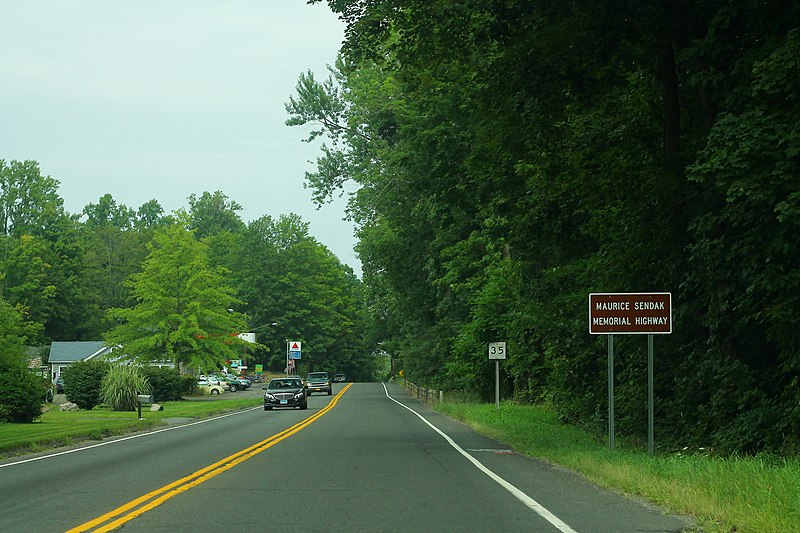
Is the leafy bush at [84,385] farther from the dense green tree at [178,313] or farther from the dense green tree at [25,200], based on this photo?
the dense green tree at [25,200]

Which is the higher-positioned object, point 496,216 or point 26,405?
point 496,216

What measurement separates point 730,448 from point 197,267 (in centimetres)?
5010

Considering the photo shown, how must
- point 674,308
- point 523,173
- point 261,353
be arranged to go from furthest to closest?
1. point 261,353
2. point 523,173
3. point 674,308

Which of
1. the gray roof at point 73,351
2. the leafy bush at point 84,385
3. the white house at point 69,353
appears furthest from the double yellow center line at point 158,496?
the white house at point 69,353

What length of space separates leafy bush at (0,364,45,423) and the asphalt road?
11.3 metres

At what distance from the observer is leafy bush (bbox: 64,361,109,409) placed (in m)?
48.1

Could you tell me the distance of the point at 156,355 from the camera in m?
61.2

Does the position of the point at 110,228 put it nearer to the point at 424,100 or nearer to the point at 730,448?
the point at 424,100

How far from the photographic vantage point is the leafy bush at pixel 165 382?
55.8 m

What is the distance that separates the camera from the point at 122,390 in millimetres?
45688

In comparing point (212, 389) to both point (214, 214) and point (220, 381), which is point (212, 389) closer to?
point (220, 381)

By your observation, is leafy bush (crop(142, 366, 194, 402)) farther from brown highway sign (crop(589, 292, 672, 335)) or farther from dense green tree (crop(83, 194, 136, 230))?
dense green tree (crop(83, 194, 136, 230))

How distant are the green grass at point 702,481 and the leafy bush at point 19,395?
1986 centimetres

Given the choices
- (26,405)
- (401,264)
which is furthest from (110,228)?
(26,405)
